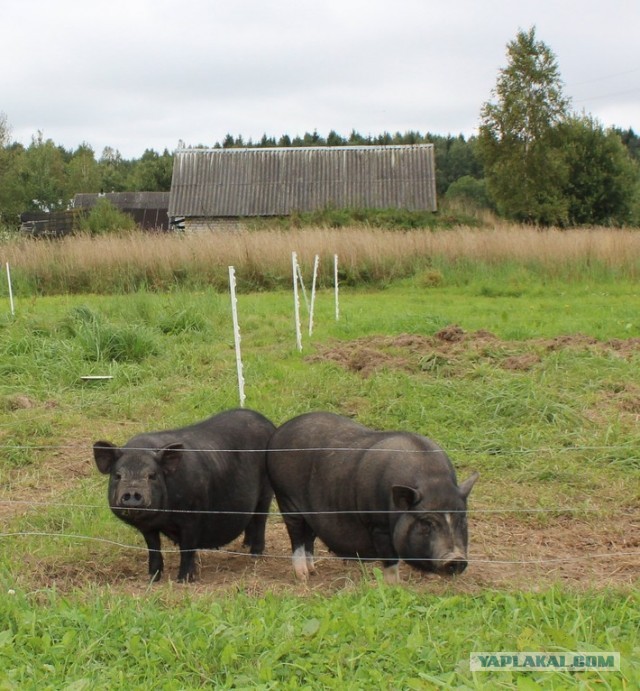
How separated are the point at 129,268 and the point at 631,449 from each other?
16.1 meters

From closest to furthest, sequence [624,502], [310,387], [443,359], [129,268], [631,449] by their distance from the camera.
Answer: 1. [624,502]
2. [631,449]
3. [310,387]
4. [443,359]
5. [129,268]

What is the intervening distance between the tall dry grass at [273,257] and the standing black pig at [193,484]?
15.2 meters

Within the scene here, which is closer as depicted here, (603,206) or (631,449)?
(631,449)

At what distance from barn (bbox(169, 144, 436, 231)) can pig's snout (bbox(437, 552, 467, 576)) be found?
2990 centimetres

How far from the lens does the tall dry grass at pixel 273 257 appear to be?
72.1 ft

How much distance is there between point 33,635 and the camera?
4398mm

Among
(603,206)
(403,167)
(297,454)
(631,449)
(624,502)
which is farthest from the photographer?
(603,206)

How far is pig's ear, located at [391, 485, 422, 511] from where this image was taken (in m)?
5.20

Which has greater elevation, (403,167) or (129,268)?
(403,167)

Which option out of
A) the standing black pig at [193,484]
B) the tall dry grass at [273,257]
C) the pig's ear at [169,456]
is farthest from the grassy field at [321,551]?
the tall dry grass at [273,257]

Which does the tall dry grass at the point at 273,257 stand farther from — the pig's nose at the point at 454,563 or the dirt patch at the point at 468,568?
the pig's nose at the point at 454,563

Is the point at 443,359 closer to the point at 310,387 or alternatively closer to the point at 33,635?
the point at 310,387

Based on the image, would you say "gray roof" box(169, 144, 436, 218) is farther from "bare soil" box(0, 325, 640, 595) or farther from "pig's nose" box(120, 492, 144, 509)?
"pig's nose" box(120, 492, 144, 509)

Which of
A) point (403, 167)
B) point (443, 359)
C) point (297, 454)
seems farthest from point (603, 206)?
point (297, 454)
